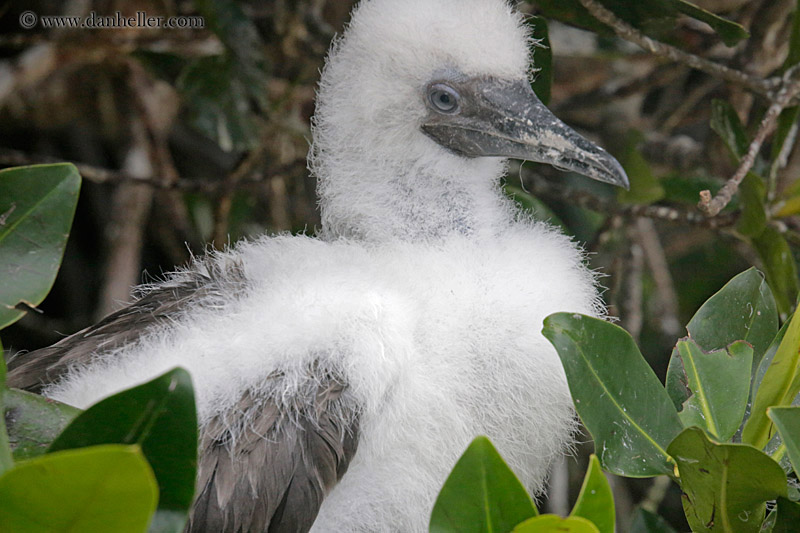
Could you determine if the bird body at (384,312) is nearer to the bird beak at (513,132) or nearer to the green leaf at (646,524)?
the bird beak at (513,132)

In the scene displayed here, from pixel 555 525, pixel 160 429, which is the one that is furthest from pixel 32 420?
pixel 555 525

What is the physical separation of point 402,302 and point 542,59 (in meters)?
0.69

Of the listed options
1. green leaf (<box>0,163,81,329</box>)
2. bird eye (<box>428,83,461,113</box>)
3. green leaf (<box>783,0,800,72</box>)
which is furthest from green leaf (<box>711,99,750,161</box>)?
green leaf (<box>0,163,81,329</box>)

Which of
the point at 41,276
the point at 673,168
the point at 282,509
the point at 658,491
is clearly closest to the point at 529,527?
the point at 282,509

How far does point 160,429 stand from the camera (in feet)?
2.39

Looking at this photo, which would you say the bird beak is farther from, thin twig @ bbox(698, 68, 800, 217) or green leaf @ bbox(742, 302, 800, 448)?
green leaf @ bbox(742, 302, 800, 448)

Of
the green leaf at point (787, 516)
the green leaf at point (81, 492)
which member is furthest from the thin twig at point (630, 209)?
the green leaf at point (81, 492)

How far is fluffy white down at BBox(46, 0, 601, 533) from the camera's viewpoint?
1.13 meters

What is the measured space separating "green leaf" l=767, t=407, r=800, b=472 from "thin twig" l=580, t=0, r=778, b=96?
91 cm

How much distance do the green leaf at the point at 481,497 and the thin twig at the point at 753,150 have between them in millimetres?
624

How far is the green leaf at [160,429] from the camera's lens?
0.72 m

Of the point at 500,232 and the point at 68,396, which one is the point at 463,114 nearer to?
the point at 500,232

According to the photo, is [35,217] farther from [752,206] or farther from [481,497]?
[752,206]

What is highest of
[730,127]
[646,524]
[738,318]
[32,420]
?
[730,127]
